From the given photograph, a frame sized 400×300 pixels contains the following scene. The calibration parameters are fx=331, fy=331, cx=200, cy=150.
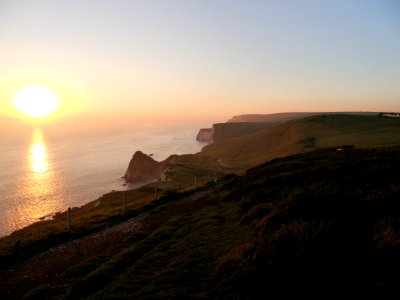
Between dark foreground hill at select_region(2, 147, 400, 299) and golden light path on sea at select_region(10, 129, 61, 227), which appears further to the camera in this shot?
golden light path on sea at select_region(10, 129, 61, 227)

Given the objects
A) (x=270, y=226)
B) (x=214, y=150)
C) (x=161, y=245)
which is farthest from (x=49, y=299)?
Result: (x=214, y=150)

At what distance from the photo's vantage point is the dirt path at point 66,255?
619 inches

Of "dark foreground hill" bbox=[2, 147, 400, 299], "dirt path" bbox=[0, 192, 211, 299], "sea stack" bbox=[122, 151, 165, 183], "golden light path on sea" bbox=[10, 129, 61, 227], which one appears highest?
"dark foreground hill" bbox=[2, 147, 400, 299]

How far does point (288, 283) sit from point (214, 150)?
175m

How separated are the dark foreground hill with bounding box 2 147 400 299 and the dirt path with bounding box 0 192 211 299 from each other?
648 millimetres

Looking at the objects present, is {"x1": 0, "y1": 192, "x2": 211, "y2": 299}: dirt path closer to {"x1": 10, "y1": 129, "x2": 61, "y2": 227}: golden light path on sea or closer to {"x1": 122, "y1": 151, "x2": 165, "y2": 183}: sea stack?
{"x1": 10, "y1": 129, "x2": 61, "y2": 227}: golden light path on sea

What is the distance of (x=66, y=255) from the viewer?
19.6m

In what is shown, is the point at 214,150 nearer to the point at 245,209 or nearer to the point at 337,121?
the point at 337,121

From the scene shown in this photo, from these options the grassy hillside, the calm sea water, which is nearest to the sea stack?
the calm sea water

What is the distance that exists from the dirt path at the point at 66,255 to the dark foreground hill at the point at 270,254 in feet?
2.12

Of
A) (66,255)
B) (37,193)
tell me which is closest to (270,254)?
(66,255)

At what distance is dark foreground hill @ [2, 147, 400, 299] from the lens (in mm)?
11609

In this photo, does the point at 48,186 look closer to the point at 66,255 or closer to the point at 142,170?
the point at 142,170

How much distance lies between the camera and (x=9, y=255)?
1961 cm
